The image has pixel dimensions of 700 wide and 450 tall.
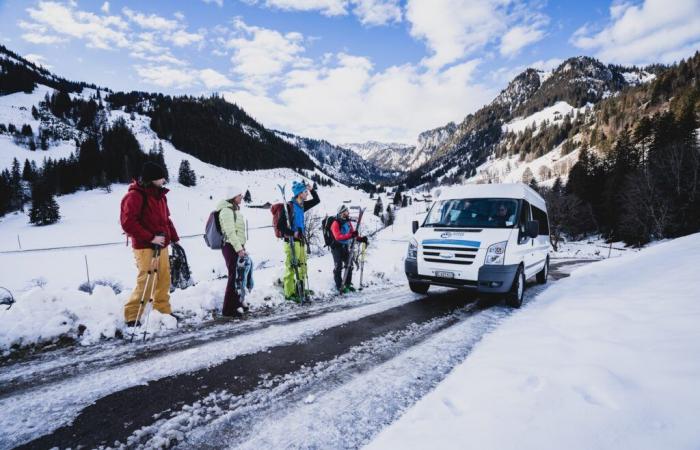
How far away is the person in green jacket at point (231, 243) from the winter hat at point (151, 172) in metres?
1.03

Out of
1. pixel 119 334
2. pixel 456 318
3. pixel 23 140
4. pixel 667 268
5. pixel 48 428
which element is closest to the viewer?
pixel 48 428

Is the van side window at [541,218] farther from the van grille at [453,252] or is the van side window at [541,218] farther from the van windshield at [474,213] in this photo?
the van grille at [453,252]

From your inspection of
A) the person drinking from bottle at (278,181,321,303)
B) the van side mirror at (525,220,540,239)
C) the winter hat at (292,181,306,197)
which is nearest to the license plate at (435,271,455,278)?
the van side mirror at (525,220,540,239)

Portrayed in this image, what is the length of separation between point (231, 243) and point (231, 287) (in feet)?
2.50

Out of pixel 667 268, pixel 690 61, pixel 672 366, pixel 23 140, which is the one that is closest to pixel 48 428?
pixel 672 366

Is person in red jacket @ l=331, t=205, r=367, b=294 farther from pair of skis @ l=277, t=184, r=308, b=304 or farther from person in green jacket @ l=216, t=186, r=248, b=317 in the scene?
person in green jacket @ l=216, t=186, r=248, b=317

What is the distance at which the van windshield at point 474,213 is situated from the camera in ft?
22.6

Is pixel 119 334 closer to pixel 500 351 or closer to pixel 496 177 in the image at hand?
pixel 500 351

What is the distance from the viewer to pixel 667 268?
7.50m

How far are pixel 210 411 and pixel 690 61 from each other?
163216mm

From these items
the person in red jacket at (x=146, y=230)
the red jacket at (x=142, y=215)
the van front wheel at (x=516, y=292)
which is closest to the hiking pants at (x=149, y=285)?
the person in red jacket at (x=146, y=230)

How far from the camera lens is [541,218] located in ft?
30.3

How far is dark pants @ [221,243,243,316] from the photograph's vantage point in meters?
5.60

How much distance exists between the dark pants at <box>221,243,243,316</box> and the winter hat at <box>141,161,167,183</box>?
1564mm
